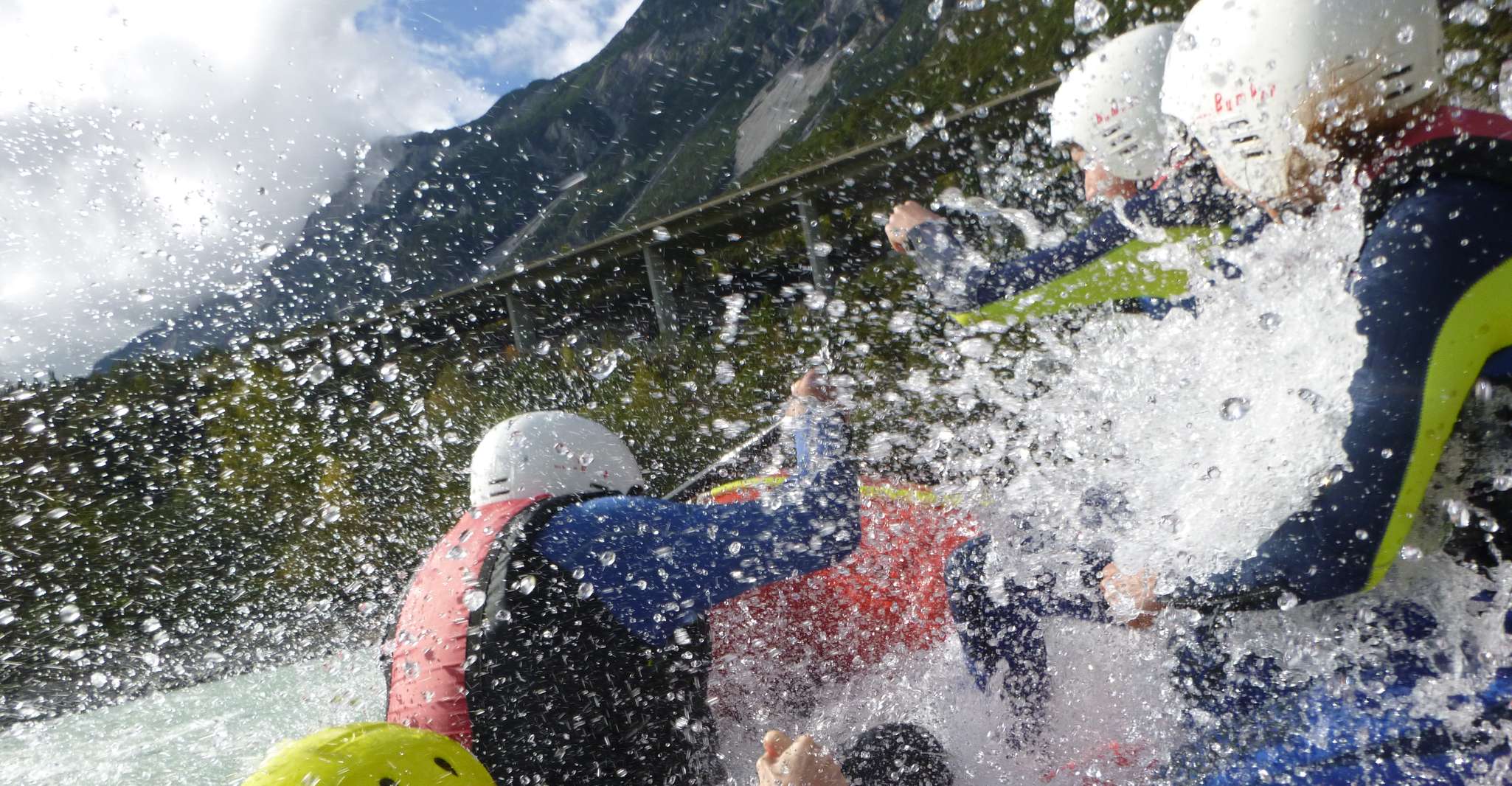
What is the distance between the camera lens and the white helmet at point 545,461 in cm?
303

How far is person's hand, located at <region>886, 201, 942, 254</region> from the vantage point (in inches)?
144

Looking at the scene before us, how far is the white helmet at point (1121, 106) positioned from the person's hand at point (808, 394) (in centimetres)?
170

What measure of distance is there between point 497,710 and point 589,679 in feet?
0.86

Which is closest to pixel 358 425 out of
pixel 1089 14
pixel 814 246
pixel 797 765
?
pixel 814 246

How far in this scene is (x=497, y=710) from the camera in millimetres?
2543

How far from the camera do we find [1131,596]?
2117 mm

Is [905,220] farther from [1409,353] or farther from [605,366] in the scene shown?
[605,366]

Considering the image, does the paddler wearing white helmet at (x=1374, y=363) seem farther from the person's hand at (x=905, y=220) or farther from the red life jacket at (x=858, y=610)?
the person's hand at (x=905, y=220)

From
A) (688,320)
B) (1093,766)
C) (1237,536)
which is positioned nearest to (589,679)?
(1093,766)

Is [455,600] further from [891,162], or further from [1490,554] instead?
[891,162]

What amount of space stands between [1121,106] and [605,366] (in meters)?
9.12

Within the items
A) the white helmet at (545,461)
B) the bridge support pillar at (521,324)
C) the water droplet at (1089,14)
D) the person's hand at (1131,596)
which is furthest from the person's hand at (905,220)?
the bridge support pillar at (521,324)

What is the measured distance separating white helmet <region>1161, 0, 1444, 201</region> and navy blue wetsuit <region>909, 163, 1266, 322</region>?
1.09 m

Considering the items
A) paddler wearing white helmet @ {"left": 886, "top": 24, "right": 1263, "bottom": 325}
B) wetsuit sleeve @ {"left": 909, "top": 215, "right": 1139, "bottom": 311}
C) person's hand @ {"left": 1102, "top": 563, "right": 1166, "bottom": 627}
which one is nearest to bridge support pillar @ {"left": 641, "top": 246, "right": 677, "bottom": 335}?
paddler wearing white helmet @ {"left": 886, "top": 24, "right": 1263, "bottom": 325}
